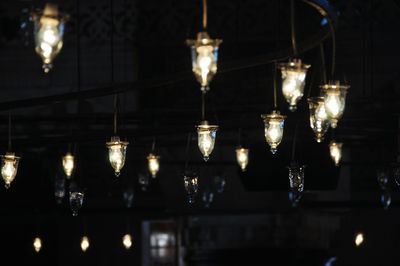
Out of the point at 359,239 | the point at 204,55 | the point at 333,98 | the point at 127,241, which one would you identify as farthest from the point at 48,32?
the point at 127,241

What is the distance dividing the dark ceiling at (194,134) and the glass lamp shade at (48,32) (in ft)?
19.1

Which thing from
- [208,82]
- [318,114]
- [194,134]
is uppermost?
[194,134]

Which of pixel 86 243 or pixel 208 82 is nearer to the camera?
pixel 208 82

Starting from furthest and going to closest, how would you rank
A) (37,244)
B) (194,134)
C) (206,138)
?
1. (37,244)
2. (194,134)
3. (206,138)

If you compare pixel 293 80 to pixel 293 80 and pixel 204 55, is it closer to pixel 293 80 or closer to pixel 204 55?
pixel 293 80

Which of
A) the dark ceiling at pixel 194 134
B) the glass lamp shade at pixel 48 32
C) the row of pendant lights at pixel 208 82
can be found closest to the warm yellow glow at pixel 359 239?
the dark ceiling at pixel 194 134

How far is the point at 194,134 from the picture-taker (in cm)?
1766

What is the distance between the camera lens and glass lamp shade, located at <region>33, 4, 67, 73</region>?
5371 mm

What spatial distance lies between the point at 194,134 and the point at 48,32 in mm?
12294

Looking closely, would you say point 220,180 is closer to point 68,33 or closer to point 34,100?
point 68,33

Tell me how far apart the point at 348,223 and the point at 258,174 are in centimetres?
505

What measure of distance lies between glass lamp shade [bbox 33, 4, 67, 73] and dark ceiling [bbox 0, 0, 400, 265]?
19.1ft

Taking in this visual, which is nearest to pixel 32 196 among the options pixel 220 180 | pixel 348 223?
pixel 220 180

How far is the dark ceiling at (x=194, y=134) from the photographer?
14.8 meters
